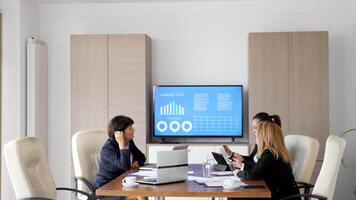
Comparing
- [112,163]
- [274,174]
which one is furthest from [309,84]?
[112,163]

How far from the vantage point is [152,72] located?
7109 millimetres

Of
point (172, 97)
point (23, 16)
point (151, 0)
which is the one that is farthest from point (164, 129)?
point (23, 16)

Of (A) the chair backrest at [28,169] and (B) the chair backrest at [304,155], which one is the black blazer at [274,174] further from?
(A) the chair backrest at [28,169]

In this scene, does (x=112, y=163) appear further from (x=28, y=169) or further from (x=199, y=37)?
(x=199, y=37)

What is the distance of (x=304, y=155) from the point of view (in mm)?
4781

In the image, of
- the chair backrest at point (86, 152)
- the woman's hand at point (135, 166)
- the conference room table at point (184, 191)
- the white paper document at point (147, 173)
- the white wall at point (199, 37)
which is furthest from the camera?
the white wall at point (199, 37)

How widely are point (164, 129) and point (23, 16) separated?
2396 mm

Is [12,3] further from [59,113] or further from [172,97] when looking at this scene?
[172,97]

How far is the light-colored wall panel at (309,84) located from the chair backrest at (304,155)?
5.05ft

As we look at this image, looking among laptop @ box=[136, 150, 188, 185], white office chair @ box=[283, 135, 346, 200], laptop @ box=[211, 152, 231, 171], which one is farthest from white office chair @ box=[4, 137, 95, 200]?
white office chair @ box=[283, 135, 346, 200]

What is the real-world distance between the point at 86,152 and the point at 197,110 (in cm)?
206

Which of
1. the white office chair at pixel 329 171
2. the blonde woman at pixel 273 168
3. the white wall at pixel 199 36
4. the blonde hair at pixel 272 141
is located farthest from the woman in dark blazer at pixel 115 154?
the white wall at pixel 199 36

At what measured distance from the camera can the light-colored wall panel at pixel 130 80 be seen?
262 inches

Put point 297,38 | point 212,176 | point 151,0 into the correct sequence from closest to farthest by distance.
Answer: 1. point 212,176
2. point 297,38
3. point 151,0
